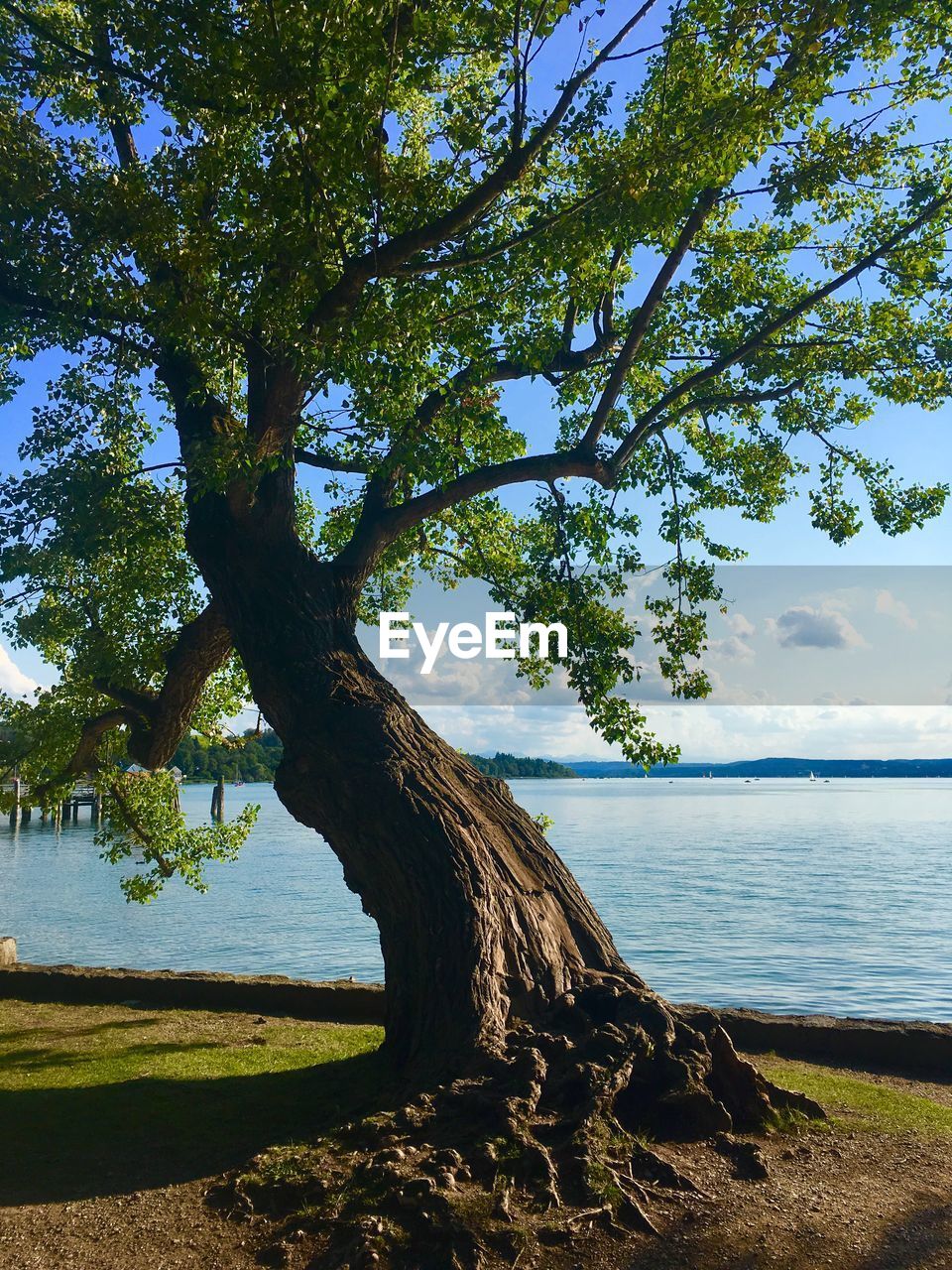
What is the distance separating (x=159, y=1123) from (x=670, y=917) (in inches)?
837

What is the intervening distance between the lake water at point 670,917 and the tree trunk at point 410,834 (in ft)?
32.8

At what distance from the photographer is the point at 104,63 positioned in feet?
26.1

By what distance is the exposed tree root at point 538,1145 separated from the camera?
466 cm

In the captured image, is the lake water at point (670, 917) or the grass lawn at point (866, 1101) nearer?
the grass lawn at point (866, 1101)

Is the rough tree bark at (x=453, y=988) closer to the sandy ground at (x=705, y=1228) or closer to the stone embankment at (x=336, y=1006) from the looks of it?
A: the sandy ground at (x=705, y=1228)

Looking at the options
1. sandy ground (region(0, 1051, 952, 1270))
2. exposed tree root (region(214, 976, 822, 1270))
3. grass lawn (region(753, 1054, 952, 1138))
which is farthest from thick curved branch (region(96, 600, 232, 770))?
grass lawn (region(753, 1054, 952, 1138))

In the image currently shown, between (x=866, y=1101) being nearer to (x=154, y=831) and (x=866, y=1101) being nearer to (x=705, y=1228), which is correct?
(x=705, y=1228)

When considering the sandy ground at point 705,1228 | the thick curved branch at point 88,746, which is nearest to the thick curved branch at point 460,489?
the thick curved branch at point 88,746

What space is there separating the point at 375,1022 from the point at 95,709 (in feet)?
15.4

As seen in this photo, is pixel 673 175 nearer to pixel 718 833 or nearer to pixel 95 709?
pixel 95 709

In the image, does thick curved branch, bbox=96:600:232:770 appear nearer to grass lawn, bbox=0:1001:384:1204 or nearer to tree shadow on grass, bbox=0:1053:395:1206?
grass lawn, bbox=0:1001:384:1204

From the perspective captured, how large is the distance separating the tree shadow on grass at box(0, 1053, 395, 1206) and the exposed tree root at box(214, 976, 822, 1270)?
62cm

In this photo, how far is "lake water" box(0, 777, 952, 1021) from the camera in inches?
731

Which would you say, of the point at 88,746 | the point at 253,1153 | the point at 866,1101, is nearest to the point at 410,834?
the point at 253,1153
